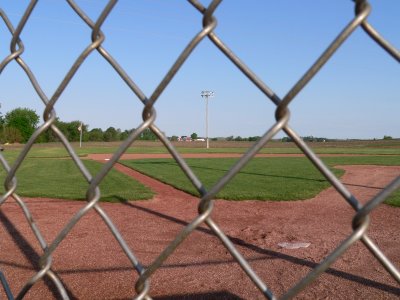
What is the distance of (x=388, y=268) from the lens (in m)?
0.84

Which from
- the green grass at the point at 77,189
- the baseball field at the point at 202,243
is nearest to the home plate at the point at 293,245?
the baseball field at the point at 202,243

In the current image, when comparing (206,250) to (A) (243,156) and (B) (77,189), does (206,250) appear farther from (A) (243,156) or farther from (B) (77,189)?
(B) (77,189)

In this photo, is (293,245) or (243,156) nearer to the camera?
(243,156)

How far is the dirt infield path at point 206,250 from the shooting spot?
4.09 meters

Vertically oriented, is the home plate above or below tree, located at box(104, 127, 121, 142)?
above

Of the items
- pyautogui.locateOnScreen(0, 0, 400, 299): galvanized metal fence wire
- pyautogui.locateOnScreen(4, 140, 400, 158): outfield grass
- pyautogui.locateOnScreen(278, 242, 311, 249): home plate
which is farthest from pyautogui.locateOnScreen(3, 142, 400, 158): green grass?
pyautogui.locateOnScreen(0, 0, 400, 299): galvanized metal fence wire

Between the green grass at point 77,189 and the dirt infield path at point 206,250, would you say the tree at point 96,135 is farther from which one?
the dirt infield path at point 206,250

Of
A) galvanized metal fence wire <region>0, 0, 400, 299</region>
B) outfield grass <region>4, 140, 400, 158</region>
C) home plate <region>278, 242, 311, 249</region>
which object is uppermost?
galvanized metal fence wire <region>0, 0, 400, 299</region>

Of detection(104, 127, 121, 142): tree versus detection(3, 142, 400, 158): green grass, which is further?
detection(104, 127, 121, 142): tree

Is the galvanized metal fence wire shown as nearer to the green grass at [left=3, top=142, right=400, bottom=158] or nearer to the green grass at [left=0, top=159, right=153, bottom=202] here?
the green grass at [left=0, top=159, right=153, bottom=202]

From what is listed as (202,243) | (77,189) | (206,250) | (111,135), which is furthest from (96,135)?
(206,250)

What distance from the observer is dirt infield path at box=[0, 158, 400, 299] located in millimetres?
4091

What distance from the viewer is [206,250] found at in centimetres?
548

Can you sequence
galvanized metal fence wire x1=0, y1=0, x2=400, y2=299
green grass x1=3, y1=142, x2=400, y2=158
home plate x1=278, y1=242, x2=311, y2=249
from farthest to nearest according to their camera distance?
1. green grass x1=3, y1=142, x2=400, y2=158
2. home plate x1=278, y1=242, x2=311, y2=249
3. galvanized metal fence wire x1=0, y1=0, x2=400, y2=299
